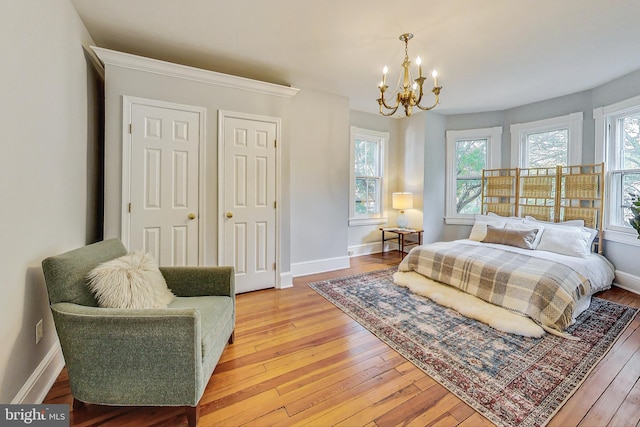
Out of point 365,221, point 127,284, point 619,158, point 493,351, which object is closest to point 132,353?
point 127,284

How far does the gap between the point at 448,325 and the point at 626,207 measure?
9.97 feet

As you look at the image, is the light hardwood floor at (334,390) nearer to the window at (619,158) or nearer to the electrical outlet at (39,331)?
the electrical outlet at (39,331)

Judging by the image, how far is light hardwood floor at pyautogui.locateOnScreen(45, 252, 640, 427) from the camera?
4.69 ft

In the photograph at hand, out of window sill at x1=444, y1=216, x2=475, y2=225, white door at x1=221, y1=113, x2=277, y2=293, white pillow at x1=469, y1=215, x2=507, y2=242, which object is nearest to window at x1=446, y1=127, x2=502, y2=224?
window sill at x1=444, y1=216, x2=475, y2=225

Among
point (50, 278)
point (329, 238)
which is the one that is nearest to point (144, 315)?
point (50, 278)

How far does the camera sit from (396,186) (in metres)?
5.47

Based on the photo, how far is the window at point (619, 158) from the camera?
10.5 feet

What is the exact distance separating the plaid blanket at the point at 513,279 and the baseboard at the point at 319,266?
1182 mm

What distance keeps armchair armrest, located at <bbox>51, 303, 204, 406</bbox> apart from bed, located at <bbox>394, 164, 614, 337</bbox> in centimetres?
266

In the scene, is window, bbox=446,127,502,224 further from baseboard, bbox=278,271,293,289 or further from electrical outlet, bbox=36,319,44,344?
electrical outlet, bbox=36,319,44,344

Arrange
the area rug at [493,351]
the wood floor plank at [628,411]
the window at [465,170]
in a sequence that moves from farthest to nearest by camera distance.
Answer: the window at [465,170], the area rug at [493,351], the wood floor plank at [628,411]

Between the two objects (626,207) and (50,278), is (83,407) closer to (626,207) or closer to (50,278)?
(50,278)

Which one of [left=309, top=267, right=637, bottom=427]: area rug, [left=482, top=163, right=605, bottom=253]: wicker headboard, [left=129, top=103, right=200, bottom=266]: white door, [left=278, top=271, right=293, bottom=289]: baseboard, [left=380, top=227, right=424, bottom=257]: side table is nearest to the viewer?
[left=309, top=267, right=637, bottom=427]: area rug

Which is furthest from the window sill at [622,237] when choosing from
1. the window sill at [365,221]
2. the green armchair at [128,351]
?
the green armchair at [128,351]
